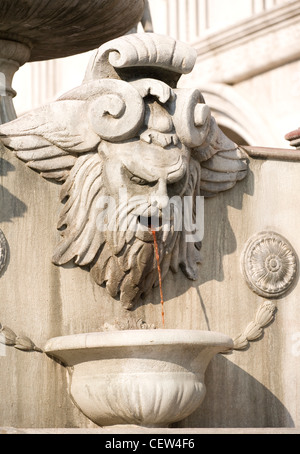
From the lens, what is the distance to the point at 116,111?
19.9 ft

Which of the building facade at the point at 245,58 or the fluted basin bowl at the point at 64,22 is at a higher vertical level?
the building facade at the point at 245,58

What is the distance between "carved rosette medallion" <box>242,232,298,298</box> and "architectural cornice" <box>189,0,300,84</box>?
4.82 meters

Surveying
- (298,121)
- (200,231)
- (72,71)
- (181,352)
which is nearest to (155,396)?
(181,352)

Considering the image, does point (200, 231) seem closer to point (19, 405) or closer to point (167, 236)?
point (167, 236)

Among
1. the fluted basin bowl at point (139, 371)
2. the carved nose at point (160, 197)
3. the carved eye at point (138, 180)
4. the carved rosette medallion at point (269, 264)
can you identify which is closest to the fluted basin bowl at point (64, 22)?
the carved eye at point (138, 180)

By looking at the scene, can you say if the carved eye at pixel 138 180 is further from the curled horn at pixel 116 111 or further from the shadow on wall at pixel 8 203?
the shadow on wall at pixel 8 203

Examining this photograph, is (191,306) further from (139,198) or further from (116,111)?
(116,111)

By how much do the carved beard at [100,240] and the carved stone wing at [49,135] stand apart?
106 mm

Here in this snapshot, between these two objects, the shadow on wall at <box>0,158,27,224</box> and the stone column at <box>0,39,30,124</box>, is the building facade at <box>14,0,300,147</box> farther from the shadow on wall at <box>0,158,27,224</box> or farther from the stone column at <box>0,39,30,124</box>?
the shadow on wall at <box>0,158,27,224</box>

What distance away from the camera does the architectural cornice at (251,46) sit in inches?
444

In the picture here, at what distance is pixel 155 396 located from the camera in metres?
5.65

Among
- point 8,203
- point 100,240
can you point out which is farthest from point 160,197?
point 8,203

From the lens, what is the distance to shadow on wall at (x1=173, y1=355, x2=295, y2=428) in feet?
21.0

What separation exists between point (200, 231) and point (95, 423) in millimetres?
1300
